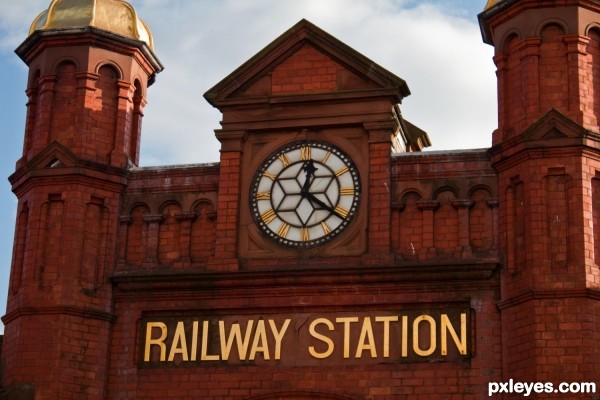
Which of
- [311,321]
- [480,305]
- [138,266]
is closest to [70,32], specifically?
[138,266]

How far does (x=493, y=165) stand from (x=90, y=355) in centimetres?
781

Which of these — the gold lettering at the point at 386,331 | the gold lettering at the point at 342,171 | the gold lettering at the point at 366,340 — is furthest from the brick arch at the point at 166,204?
the gold lettering at the point at 386,331

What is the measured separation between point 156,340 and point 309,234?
3.28 m

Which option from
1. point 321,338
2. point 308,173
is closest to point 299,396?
point 321,338

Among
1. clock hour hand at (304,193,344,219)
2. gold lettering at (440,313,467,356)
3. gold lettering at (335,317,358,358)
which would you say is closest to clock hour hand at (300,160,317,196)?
clock hour hand at (304,193,344,219)

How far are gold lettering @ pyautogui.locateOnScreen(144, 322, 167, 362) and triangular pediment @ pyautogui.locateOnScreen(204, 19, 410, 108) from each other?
429cm

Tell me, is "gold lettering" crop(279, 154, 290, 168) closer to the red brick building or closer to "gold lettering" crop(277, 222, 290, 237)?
the red brick building

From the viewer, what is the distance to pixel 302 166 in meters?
30.7

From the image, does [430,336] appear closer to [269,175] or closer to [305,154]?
[305,154]

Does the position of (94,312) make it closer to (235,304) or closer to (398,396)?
(235,304)

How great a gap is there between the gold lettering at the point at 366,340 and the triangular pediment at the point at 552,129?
4.20m

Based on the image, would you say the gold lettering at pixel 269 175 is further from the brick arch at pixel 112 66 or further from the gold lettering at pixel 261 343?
A: the brick arch at pixel 112 66

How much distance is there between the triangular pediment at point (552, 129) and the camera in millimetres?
29000

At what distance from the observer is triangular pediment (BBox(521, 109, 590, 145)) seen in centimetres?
2900
